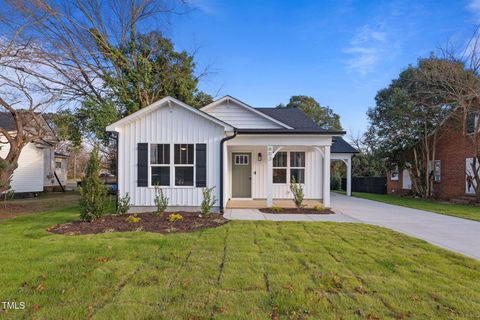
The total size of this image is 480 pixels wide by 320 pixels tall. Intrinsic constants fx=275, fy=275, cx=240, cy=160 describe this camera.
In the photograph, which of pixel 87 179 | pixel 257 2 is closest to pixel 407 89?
pixel 257 2

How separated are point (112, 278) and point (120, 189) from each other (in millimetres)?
6014

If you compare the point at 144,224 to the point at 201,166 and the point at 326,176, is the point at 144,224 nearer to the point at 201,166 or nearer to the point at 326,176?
the point at 201,166

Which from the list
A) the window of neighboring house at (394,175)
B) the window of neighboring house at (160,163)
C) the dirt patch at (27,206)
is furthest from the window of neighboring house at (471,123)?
the dirt patch at (27,206)

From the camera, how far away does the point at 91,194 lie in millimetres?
7793

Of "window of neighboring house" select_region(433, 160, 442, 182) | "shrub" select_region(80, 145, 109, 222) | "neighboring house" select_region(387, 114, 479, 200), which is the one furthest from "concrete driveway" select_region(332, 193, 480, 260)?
"window of neighboring house" select_region(433, 160, 442, 182)

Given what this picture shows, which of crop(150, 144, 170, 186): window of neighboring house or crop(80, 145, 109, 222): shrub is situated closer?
crop(80, 145, 109, 222): shrub

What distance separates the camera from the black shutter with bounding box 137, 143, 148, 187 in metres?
9.38

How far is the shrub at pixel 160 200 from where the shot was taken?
8.66 metres

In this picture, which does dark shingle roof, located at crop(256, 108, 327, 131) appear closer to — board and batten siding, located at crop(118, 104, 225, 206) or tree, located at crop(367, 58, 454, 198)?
board and batten siding, located at crop(118, 104, 225, 206)

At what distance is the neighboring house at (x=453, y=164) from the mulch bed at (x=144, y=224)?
47.7ft

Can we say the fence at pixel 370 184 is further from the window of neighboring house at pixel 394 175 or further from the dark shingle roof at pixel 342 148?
the dark shingle roof at pixel 342 148

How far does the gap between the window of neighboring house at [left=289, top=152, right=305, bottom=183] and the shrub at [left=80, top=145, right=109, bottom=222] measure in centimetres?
814

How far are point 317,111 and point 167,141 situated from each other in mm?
24630

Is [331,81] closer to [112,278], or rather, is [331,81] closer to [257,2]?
[257,2]
